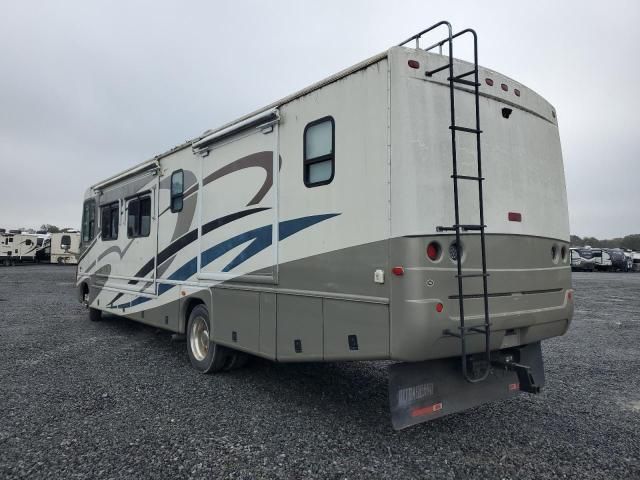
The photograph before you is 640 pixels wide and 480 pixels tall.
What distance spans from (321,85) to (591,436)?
13.1 ft

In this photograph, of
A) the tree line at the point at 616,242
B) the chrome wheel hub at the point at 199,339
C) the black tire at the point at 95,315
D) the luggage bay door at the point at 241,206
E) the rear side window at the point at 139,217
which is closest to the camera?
the luggage bay door at the point at 241,206

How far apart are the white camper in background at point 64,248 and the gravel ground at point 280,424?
98.0ft

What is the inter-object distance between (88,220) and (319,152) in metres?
7.59

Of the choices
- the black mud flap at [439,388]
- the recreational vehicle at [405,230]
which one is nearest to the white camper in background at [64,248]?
the recreational vehicle at [405,230]

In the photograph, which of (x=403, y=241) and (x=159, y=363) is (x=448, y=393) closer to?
(x=403, y=241)

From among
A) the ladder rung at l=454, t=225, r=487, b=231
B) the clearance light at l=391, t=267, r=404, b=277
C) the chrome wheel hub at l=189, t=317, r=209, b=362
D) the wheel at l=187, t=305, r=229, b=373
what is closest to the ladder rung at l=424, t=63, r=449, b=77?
the ladder rung at l=454, t=225, r=487, b=231

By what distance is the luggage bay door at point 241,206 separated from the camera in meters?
4.92

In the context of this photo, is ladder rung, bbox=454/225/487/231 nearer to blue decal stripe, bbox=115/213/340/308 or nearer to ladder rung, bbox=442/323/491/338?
ladder rung, bbox=442/323/491/338

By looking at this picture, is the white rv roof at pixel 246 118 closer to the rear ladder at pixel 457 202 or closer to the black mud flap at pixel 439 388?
the rear ladder at pixel 457 202

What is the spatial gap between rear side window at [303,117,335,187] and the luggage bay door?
0.49 m

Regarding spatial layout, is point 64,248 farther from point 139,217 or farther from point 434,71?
point 434,71

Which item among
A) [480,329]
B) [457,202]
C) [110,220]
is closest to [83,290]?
[110,220]

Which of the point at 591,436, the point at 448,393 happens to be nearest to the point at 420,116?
the point at 448,393

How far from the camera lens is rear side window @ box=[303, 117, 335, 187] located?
4.26 metres
